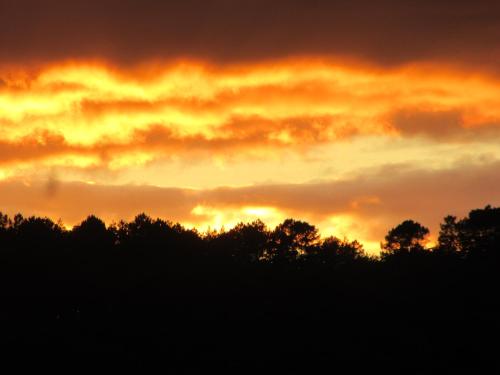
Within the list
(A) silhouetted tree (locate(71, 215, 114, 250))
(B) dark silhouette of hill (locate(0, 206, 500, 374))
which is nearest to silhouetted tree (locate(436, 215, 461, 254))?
(B) dark silhouette of hill (locate(0, 206, 500, 374))

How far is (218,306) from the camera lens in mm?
97062

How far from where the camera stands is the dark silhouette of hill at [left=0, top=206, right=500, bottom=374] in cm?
8438

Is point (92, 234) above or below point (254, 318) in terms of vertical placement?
above

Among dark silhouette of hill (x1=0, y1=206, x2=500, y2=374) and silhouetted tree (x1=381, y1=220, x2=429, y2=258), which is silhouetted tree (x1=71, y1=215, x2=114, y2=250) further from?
silhouetted tree (x1=381, y1=220, x2=429, y2=258)

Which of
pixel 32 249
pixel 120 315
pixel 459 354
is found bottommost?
pixel 459 354

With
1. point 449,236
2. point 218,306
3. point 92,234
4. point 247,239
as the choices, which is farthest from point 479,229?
point 92,234

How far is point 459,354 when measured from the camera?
89.6 metres

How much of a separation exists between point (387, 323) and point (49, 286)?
139ft

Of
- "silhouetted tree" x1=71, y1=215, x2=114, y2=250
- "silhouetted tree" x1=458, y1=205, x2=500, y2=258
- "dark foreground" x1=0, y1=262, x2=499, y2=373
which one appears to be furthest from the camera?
"silhouetted tree" x1=458, y1=205, x2=500, y2=258

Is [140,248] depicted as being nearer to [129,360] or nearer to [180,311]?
[180,311]

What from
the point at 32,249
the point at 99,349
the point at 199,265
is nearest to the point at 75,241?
the point at 32,249

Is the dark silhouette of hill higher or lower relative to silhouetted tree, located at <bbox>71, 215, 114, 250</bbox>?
lower

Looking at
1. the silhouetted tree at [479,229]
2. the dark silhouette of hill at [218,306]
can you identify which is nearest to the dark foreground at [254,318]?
the dark silhouette of hill at [218,306]

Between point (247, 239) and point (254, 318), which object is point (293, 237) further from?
point (254, 318)
